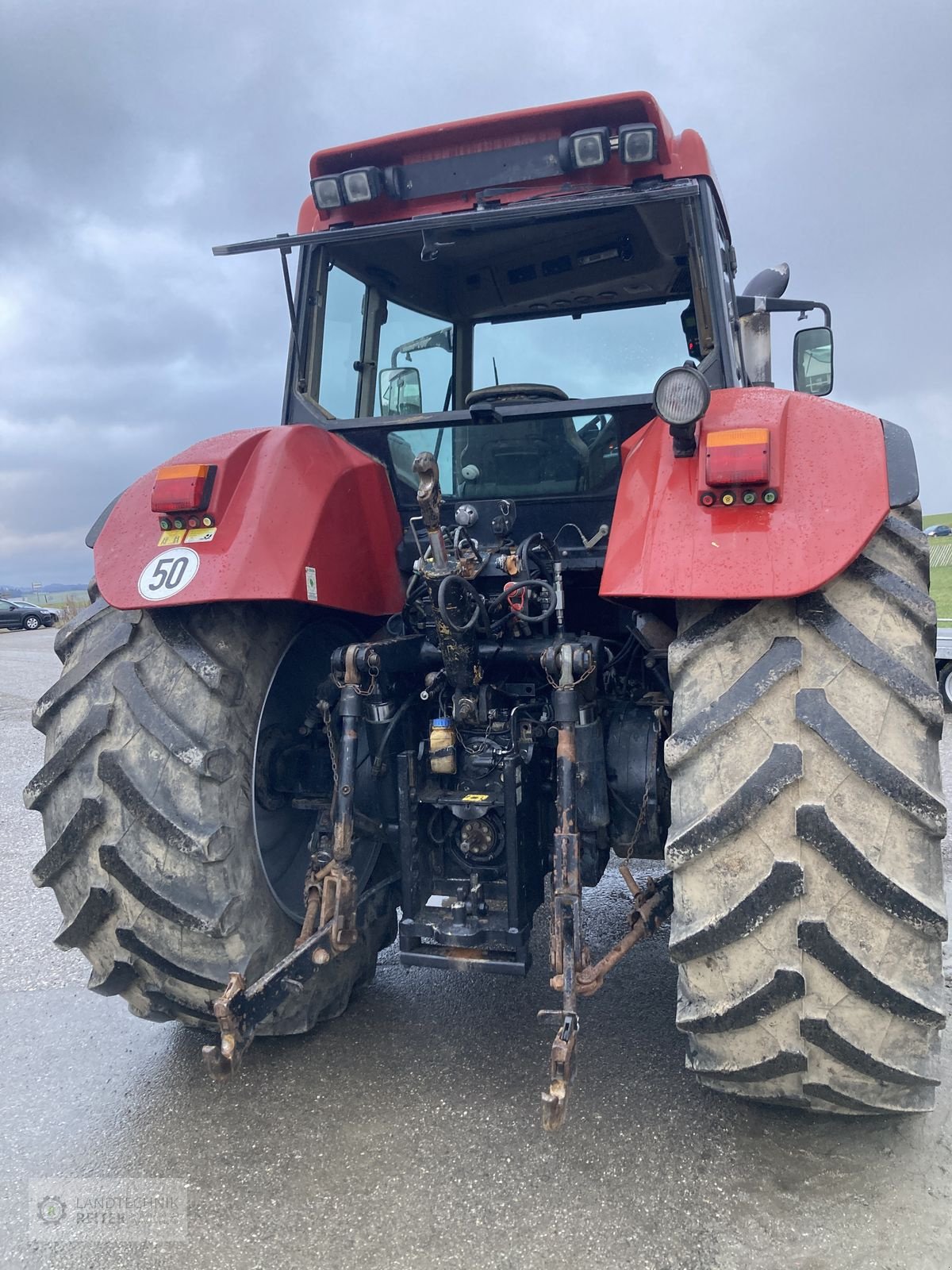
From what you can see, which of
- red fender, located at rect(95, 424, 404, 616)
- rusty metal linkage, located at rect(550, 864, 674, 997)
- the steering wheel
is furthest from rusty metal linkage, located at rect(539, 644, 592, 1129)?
the steering wheel

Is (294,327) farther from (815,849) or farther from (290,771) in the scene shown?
(815,849)

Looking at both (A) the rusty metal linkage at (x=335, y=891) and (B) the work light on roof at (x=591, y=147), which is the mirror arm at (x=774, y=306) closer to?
(B) the work light on roof at (x=591, y=147)

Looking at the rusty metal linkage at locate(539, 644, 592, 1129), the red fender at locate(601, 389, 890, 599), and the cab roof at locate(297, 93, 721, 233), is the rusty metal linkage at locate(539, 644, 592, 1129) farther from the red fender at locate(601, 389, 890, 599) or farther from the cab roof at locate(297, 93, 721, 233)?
the cab roof at locate(297, 93, 721, 233)

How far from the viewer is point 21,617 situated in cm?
2978

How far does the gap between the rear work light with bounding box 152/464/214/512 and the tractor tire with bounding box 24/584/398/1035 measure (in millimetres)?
270

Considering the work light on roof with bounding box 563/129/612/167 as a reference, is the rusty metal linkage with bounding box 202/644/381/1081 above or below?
below

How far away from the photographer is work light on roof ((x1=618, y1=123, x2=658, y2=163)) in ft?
9.14

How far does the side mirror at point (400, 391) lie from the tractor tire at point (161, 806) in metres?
1.23

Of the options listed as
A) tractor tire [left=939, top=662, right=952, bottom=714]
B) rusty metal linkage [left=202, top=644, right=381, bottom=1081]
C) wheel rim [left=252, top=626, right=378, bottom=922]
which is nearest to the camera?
rusty metal linkage [left=202, top=644, right=381, bottom=1081]

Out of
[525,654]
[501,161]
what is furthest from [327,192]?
[525,654]

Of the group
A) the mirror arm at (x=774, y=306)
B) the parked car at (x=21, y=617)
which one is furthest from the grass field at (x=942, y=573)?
the parked car at (x=21, y=617)

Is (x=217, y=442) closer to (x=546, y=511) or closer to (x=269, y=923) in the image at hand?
(x=546, y=511)

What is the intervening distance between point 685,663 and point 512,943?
931 mm

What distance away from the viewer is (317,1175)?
7.44 ft
